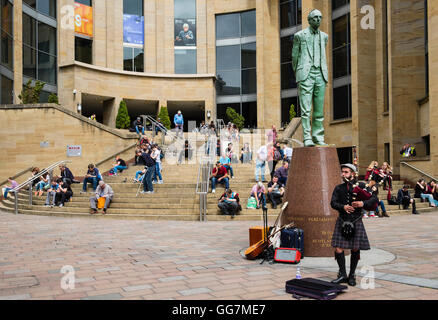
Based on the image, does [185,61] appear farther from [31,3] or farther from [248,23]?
[31,3]

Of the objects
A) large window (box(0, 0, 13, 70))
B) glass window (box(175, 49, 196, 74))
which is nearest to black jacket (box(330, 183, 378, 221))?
large window (box(0, 0, 13, 70))

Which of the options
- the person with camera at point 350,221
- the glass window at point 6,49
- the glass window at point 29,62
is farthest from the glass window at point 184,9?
the person with camera at point 350,221

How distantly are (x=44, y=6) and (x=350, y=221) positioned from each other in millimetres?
31922

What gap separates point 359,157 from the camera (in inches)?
1038

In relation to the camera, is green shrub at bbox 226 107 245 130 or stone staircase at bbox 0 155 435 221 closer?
stone staircase at bbox 0 155 435 221

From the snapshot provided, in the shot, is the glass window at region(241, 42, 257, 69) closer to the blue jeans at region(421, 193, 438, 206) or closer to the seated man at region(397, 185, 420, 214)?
the blue jeans at region(421, 193, 438, 206)

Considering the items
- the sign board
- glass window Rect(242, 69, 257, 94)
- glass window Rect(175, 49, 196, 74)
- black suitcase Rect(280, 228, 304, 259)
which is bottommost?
black suitcase Rect(280, 228, 304, 259)

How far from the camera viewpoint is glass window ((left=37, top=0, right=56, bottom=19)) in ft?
102

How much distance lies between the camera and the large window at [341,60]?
28656 millimetres

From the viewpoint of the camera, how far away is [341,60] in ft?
96.1

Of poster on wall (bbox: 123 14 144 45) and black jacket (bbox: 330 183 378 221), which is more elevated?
poster on wall (bbox: 123 14 144 45)

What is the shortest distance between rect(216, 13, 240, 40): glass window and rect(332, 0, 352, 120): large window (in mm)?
9568

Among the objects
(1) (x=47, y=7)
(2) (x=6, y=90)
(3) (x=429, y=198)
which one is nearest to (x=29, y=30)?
(1) (x=47, y=7)

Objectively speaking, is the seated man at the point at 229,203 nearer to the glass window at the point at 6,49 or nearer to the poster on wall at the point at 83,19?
the glass window at the point at 6,49
